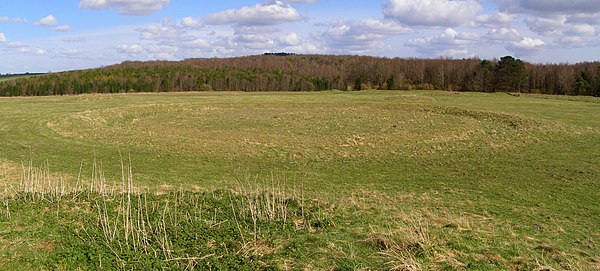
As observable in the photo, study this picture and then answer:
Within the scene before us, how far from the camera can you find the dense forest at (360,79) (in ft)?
206

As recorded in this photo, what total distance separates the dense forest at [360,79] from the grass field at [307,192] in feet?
131

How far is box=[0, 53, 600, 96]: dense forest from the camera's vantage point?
206 ft

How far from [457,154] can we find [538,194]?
16.3ft

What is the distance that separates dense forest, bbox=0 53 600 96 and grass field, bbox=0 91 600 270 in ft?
131

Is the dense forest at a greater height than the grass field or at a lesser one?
greater

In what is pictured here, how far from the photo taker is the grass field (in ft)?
21.1

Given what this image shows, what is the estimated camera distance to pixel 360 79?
7188cm

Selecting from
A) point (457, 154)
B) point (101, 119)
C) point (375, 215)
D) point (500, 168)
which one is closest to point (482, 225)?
point (375, 215)

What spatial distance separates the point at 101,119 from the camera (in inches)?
990

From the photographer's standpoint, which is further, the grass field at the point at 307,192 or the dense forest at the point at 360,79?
the dense forest at the point at 360,79

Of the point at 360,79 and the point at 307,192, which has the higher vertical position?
the point at 360,79

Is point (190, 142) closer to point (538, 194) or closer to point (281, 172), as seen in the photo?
point (281, 172)

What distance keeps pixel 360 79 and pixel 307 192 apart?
61.7 meters

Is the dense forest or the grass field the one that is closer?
the grass field
